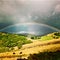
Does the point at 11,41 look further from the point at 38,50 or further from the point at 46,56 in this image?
the point at 46,56

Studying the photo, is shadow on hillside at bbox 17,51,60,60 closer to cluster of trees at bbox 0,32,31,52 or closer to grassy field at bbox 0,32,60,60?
grassy field at bbox 0,32,60,60

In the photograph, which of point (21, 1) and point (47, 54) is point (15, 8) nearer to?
point (21, 1)

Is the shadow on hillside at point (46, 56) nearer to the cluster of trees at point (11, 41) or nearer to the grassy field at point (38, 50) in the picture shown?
the grassy field at point (38, 50)

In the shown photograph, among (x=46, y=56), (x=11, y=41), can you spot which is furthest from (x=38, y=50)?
(x=11, y=41)

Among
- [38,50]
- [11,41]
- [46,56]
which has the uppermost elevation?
[11,41]

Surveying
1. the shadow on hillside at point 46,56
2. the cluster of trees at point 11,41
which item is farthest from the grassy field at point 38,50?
the cluster of trees at point 11,41

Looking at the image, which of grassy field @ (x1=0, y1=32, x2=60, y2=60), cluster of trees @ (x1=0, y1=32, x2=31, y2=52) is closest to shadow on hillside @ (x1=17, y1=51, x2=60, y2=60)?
grassy field @ (x1=0, y1=32, x2=60, y2=60)

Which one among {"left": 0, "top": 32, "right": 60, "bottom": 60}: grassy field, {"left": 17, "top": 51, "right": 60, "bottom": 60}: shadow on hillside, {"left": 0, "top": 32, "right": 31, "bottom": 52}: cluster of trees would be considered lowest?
{"left": 17, "top": 51, "right": 60, "bottom": 60}: shadow on hillside

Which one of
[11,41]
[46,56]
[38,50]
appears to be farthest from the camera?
[11,41]
